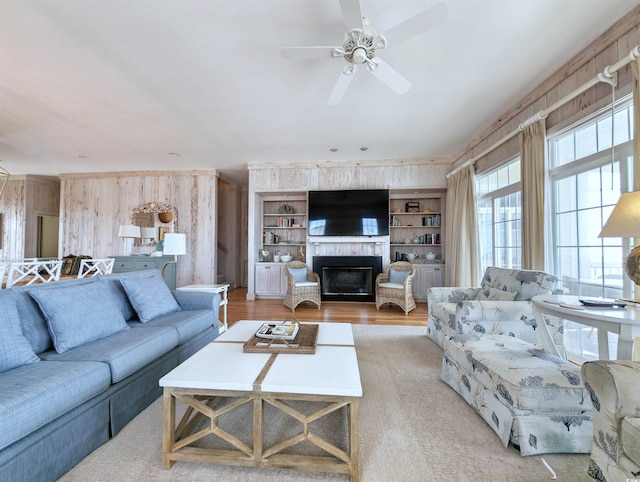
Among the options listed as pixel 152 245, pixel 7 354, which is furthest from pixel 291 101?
pixel 152 245

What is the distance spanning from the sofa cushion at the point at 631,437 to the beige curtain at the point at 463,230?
10.8ft

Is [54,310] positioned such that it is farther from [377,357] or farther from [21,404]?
[377,357]

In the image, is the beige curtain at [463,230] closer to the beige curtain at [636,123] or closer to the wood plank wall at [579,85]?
the wood plank wall at [579,85]

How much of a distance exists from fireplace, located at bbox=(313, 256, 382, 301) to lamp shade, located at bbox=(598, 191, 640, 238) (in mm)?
3893

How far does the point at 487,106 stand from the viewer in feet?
10.5

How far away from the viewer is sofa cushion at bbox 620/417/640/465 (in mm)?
876

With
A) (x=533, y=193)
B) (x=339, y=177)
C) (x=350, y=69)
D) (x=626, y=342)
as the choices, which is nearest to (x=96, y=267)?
(x=350, y=69)

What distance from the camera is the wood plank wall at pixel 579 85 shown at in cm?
194

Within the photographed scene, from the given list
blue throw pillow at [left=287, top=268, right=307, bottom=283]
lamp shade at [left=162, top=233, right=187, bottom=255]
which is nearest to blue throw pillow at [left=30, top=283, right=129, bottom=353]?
lamp shade at [left=162, top=233, right=187, bottom=255]

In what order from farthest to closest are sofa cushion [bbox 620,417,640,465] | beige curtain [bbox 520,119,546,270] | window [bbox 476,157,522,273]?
1. window [bbox 476,157,522,273]
2. beige curtain [bbox 520,119,546,270]
3. sofa cushion [bbox 620,417,640,465]

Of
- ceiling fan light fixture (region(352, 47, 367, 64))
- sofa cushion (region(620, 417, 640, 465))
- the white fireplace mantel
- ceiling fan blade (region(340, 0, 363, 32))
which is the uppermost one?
ceiling fan blade (region(340, 0, 363, 32))

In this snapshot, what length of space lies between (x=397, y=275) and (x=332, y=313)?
54.5 inches

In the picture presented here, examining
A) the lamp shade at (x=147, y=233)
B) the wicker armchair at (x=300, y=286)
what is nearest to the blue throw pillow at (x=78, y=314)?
the wicker armchair at (x=300, y=286)

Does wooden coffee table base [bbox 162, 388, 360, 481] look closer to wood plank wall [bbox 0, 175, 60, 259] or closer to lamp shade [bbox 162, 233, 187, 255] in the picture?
lamp shade [bbox 162, 233, 187, 255]
